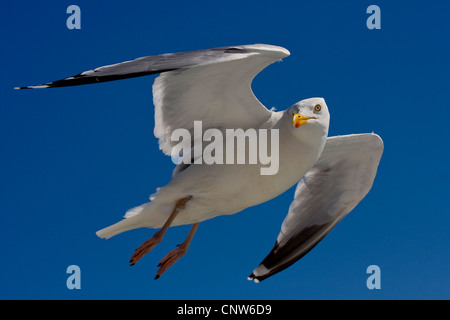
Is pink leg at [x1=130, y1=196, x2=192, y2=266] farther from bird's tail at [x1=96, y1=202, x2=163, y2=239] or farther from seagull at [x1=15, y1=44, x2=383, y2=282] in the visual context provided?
bird's tail at [x1=96, y1=202, x2=163, y2=239]

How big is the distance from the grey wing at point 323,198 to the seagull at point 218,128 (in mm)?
28

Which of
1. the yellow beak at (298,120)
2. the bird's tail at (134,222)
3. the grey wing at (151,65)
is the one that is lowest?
the bird's tail at (134,222)

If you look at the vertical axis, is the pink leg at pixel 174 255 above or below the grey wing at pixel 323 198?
below

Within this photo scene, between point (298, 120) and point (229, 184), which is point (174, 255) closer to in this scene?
point (229, 184)

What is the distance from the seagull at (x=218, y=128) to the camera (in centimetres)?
460

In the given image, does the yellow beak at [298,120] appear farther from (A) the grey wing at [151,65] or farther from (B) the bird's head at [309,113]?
(A) the grey wing at [151,65]

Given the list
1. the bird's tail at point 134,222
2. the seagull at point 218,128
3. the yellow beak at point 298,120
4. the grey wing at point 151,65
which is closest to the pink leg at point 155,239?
the seagull at point 218,128

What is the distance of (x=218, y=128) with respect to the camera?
5.47 m

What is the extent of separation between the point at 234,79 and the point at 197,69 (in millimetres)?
301

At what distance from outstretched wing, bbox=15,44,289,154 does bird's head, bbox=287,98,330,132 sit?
0.40 meters

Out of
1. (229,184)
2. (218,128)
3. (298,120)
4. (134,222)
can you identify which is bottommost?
(134,222)

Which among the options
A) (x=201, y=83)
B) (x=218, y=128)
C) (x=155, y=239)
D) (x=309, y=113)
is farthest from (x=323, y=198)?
(x=201, y=83)

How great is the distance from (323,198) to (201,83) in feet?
6.91

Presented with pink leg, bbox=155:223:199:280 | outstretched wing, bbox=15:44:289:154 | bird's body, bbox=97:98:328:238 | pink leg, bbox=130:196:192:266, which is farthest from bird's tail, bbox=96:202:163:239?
outstretched wing, bbox=15:44:289:154
